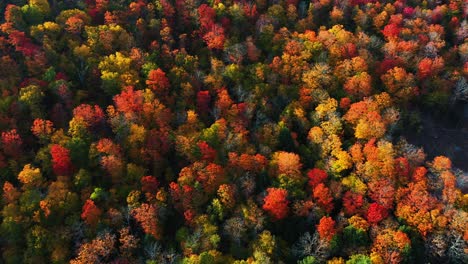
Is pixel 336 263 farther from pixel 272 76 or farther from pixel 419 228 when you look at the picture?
pixel 272 76

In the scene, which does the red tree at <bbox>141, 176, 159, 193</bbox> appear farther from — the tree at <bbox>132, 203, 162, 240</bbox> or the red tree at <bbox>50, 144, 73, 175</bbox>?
the red tree at <bbox>50, 144, 73, 175</bbox>

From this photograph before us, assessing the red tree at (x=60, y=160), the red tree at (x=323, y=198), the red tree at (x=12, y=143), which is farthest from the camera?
the red tree at (x=323, y=198)

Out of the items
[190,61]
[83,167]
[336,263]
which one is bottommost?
[336,263]

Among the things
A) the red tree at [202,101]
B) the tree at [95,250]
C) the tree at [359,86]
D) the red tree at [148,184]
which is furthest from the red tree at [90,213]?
the tree at [359,86]

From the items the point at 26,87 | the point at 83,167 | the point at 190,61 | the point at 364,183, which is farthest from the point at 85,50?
the point at 364,183

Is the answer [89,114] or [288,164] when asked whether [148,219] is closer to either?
[89,114]

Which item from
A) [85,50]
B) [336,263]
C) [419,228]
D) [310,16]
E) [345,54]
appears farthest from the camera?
[310,16]

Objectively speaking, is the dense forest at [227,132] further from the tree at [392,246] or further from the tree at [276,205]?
the tree at [392,246]

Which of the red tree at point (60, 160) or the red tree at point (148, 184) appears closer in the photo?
the red tree at point (60, 160)
